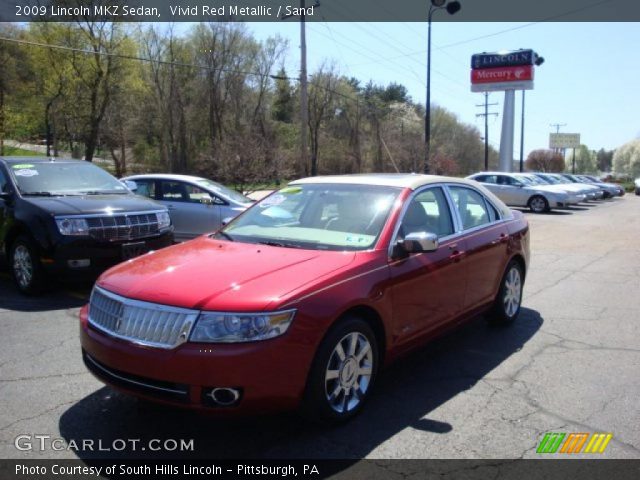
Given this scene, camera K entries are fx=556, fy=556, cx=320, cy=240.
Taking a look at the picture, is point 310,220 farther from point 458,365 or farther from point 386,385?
point 458,365

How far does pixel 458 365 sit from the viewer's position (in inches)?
188

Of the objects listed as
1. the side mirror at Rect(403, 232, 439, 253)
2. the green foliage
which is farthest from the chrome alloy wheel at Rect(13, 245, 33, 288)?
the green foliage

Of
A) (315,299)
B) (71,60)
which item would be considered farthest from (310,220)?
(71,60)

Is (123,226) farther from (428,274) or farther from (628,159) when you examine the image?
(628,159)

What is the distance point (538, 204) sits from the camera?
22875 mm

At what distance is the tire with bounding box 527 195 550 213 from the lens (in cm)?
2272

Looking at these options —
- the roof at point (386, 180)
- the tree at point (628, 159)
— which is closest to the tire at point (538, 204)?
the roof at point (386, 180)

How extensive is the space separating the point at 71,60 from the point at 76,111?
3.40 m

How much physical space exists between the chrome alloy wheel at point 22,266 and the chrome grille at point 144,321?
152 inches

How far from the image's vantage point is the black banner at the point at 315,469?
119 inches

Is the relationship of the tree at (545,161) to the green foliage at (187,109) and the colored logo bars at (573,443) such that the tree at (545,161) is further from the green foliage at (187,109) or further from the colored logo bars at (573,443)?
the colored logo bars at (573,443)

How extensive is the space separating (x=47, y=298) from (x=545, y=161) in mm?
96110

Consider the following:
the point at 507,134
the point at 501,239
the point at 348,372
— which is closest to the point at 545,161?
the point at 507,134

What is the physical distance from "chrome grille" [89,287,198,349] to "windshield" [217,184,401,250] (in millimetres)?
1182
